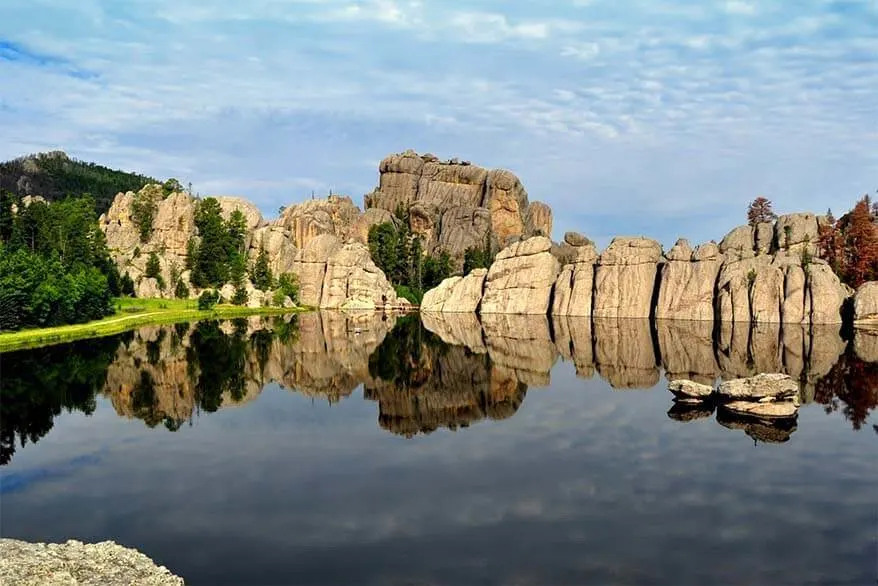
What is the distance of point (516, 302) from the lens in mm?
111062

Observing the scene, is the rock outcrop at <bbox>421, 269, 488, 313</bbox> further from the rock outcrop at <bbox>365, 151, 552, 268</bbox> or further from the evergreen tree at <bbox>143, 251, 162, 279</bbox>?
the evergreen tree at <bbox>143, 251, 162, 279</bbox>

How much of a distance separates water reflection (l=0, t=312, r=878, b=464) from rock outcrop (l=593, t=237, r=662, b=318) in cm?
1760

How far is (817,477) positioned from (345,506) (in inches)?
673

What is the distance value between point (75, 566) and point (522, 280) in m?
99.5

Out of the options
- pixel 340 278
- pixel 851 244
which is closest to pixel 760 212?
pixel 851 244

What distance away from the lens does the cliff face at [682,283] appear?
86938 millimetres

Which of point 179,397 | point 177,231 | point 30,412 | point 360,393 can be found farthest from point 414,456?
point 177,231

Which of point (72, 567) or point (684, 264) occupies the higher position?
point (684, 264)

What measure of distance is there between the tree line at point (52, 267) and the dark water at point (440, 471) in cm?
1398

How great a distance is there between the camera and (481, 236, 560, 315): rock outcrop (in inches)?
4328

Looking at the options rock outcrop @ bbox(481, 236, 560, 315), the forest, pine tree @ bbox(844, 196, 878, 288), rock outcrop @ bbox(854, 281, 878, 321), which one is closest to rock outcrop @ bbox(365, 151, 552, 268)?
the forest

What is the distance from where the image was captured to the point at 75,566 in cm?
1446

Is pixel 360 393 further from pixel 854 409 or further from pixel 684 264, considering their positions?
pixel 684 264

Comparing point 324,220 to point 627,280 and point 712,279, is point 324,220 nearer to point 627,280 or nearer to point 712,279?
point 627,280
